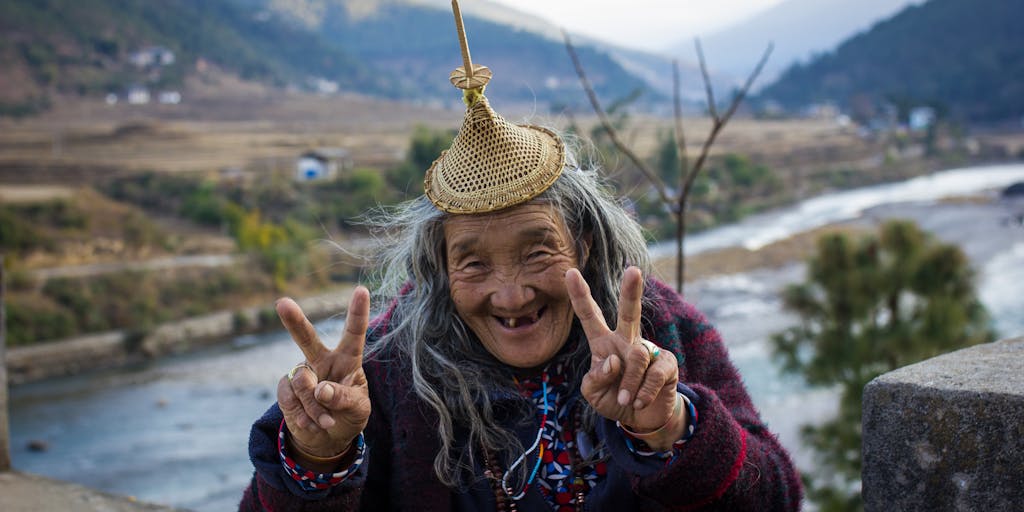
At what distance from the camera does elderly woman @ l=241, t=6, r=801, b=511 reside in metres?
1.41

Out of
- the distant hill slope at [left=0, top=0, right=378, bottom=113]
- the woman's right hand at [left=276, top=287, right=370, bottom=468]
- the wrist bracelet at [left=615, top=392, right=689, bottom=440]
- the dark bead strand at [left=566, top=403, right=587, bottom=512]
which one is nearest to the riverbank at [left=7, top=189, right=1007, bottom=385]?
the dark bead strand at [left=566, top=403, right=587, bottom=512]

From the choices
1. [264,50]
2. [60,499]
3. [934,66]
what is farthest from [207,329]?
[264,50]

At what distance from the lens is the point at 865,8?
151000mm

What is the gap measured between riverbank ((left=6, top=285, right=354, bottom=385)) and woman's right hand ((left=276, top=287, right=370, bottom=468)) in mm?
19598

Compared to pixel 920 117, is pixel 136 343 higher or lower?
lower

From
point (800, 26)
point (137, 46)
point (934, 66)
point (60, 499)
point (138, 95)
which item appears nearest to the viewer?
point (60, 499)

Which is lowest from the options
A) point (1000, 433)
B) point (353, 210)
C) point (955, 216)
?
point (353, 210)

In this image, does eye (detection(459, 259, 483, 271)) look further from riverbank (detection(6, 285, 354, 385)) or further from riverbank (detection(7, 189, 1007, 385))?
riverbank (detection(6, 285, 354, 385))

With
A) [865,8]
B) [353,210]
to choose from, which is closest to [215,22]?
[353,210]

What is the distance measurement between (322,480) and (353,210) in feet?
102

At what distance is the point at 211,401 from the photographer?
62.2ft

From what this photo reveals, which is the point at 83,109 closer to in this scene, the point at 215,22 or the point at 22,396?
the point at 215,22

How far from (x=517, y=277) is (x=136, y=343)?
23273mm

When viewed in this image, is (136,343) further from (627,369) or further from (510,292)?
(627,369)
